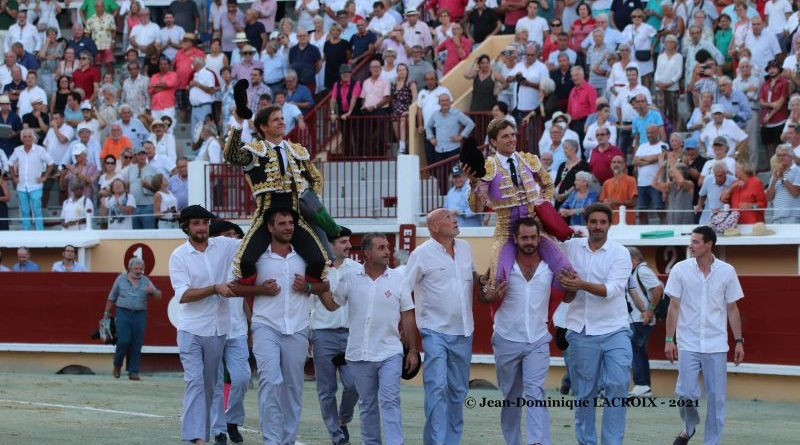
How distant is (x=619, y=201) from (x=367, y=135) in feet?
14.5

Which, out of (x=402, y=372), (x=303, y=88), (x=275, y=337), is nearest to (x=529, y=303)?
(x=402, y=372)

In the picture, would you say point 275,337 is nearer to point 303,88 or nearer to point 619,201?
point 619,201

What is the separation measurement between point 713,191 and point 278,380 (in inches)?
333

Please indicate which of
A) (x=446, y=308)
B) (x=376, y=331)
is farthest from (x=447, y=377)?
(x=376, y=331)

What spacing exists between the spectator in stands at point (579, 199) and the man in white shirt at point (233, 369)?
22.8 ft

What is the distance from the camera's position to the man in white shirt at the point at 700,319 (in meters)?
11.9

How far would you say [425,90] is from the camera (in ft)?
70.2

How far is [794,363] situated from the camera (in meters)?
16.9

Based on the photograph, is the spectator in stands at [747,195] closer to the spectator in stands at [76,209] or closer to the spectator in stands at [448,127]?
the spectator in stands at [448,127]

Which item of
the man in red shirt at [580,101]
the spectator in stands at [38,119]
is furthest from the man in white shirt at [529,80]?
the spectator in stands at [38,119]

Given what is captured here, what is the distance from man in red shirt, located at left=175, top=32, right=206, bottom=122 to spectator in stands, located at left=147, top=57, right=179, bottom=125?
7 cm

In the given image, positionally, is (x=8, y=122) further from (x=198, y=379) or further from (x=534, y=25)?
(x=198, y=379)

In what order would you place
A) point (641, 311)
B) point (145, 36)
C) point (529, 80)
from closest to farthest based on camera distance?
point (641, 311), point (529, 80), point (145, 36)

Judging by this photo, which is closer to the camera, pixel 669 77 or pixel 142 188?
pixel 669 77
